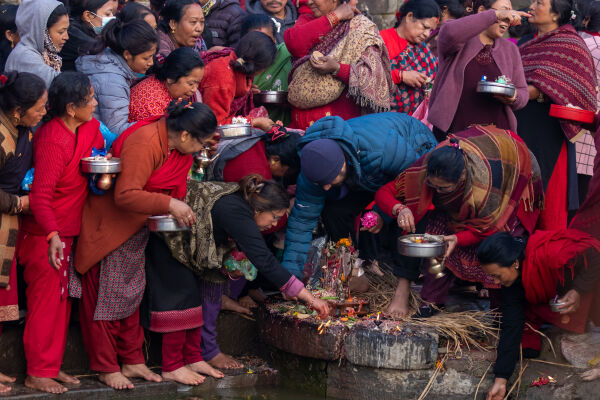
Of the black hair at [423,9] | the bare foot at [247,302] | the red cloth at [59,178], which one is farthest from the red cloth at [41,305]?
the black hair at [423,9]

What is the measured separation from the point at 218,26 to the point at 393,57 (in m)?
1.52

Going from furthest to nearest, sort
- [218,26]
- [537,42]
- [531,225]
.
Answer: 1. [218,26]
2. [537,42]
3. [531,225]

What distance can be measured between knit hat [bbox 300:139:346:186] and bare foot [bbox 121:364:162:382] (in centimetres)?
146

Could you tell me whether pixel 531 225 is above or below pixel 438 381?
above

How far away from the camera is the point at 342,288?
5.31m

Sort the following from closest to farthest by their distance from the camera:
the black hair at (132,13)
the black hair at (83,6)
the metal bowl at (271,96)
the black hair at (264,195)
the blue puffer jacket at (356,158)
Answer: the black hair at (264,195) < the blue puffer jacket at (356,158) < the black hair at (132,13) < the black hair at (83,6) < the metal bowl at (271,96)

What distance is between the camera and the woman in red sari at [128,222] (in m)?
4.44

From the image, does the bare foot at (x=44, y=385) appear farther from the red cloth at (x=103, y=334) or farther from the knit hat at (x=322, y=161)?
the knit hat at (x=322, y=161)

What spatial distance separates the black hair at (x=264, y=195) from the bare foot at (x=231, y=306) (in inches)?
35.2

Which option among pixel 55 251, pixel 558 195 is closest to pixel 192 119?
pixel 55 251

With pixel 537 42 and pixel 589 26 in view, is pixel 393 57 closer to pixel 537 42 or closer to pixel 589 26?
pixel 537 42

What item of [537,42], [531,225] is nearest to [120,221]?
[531,225]

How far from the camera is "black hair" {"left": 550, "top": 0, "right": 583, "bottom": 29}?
5.68 meters

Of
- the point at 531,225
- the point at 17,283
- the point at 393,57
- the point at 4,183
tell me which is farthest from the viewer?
the point at 393,57
